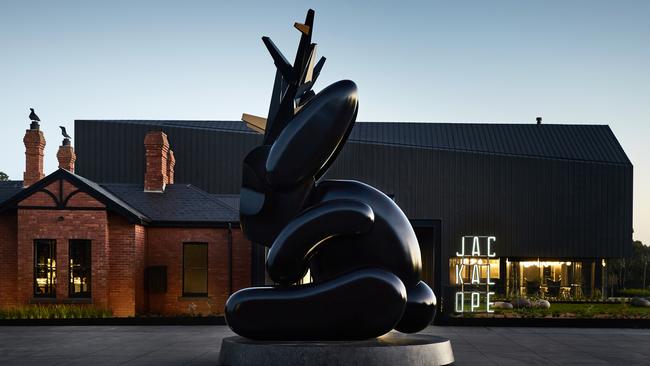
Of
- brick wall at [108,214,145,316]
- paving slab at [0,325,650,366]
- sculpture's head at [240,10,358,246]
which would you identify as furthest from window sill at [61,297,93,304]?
sculpture's head at [240,10,358,246]

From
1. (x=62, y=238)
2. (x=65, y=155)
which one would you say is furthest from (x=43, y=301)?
(x=65, y=155)

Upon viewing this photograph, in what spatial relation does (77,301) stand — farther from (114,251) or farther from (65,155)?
(65,155)

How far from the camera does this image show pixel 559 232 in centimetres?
3831

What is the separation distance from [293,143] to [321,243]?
4.89ft

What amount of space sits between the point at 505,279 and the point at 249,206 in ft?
103

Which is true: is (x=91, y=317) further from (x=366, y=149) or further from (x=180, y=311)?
(x=366, y=149)

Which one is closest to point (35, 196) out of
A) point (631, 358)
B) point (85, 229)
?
point (85, 229)

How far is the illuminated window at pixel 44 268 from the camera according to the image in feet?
69.6

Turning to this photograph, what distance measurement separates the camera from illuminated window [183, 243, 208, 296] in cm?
2338

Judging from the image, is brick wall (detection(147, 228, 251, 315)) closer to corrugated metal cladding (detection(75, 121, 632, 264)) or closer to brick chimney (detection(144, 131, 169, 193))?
brick chimney (detection(144, 131, 169, 193))

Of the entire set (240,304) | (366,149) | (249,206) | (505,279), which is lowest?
(505,279)

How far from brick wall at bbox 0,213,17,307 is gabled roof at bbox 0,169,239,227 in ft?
2.55

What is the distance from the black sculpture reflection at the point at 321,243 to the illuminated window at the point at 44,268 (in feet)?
43.1

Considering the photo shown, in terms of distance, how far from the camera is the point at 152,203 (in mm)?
24172
